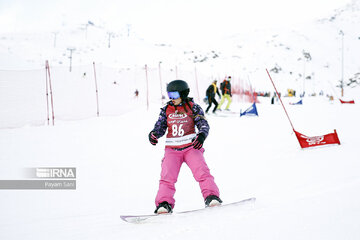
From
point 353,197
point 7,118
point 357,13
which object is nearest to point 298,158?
point 353,197

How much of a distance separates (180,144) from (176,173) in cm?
34

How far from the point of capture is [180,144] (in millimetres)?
3223

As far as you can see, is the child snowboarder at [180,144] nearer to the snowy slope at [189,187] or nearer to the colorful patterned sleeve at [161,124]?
the colorful patterned sleeve at [161,124]

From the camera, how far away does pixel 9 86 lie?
11000mm

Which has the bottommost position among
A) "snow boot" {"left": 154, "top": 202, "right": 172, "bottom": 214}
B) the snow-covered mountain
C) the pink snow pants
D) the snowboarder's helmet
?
"snow boot" {"left": 154, "top": 202, "right": 172, "bottom": 214}

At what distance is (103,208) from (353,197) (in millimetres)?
3098

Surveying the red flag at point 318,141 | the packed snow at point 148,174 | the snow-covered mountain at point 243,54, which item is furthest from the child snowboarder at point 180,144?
the snow-covered mountain at point 243,54

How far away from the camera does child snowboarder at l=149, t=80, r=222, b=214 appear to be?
9.93 feet

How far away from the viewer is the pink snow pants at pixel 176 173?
3.03 m

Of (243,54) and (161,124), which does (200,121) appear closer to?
(161,124)

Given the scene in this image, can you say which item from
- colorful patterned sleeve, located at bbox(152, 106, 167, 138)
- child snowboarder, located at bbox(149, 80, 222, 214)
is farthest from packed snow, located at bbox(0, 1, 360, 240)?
colorful patterned sleeve, located at bbox(152, 106, 167, 138)

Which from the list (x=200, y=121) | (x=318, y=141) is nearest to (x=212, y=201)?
(x=200, y=121)

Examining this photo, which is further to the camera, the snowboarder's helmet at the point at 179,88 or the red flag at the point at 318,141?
the red flag at the point at 318,141

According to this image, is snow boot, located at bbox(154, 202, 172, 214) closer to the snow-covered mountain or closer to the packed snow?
the packed snow
